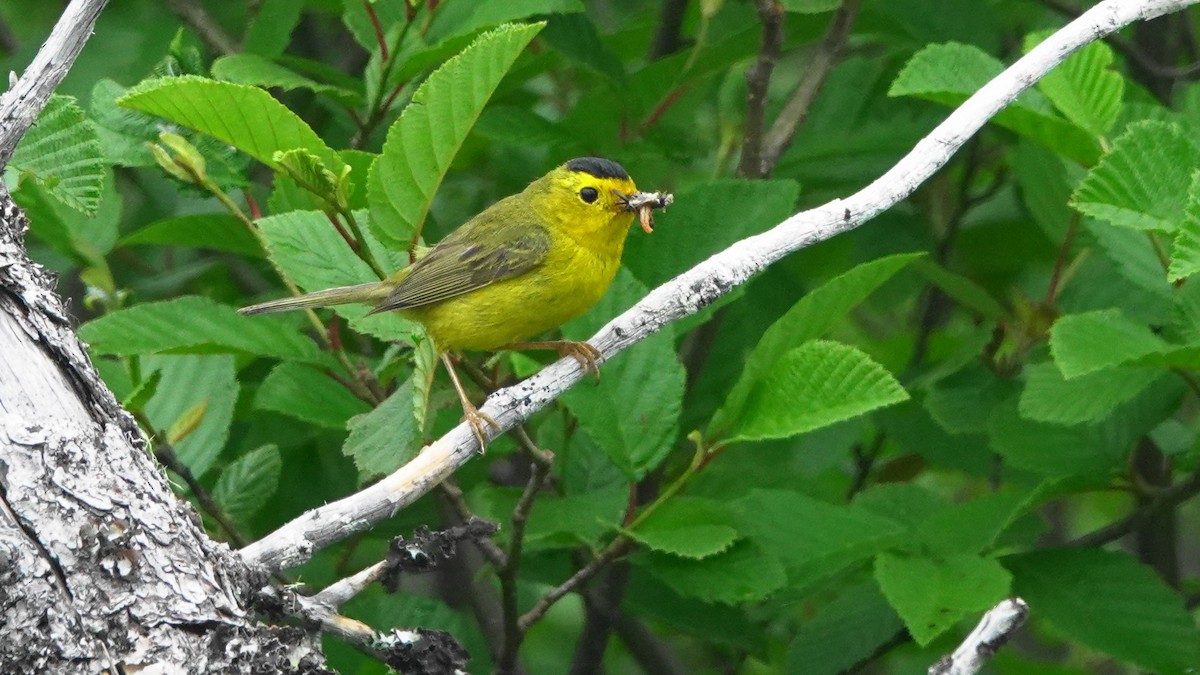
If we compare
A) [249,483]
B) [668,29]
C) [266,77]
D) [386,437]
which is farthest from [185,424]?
[668,29]

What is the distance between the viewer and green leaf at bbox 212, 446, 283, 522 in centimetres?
319

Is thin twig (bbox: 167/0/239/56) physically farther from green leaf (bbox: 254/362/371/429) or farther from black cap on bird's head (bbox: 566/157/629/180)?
green leaf (bbox: 254/362/371/429)

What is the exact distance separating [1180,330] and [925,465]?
6.25ft

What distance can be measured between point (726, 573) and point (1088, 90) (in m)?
1.37

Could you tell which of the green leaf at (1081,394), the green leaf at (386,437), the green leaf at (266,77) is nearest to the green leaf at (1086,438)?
the green leaf at (1081,394)

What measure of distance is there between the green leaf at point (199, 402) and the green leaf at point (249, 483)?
0.07 meters

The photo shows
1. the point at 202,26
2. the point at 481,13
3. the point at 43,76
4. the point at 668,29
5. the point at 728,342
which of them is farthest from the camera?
the point at 668,29

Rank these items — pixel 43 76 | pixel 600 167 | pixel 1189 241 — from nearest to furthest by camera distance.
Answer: pixel 43 76 < pixel 1189 241 < pixel 600 167

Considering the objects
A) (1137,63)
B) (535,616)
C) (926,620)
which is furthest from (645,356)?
(1137,63)

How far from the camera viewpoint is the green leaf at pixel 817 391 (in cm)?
273

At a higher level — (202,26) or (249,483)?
(202,26)

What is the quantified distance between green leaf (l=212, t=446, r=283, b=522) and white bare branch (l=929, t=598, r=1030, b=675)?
1.83m

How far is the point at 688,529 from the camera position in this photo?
3.02m

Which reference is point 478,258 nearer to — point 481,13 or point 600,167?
point 600,167
